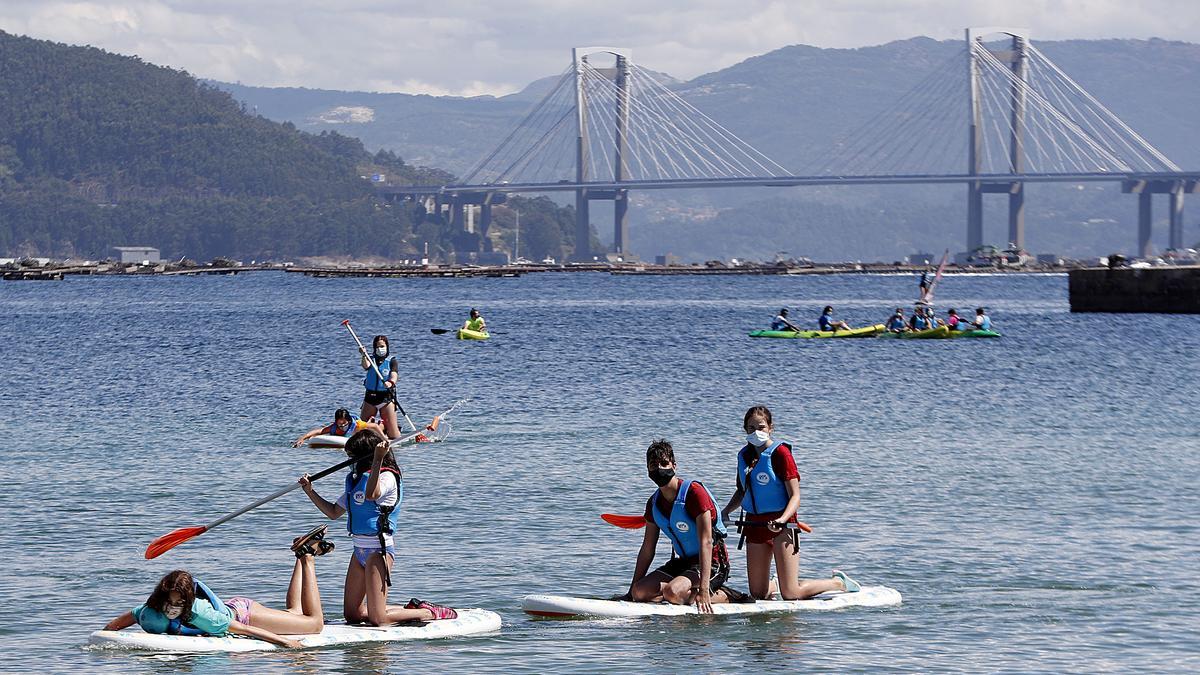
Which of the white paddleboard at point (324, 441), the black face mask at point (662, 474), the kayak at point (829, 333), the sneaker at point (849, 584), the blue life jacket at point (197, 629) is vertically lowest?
the kayak at point (829, 333)

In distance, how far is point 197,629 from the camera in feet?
49.3

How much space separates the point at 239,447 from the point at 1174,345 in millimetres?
46513

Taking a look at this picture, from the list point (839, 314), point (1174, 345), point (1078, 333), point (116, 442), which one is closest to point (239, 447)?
point (116, 442)

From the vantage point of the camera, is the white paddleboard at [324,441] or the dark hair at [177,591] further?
the white paddleboard at [324,441]

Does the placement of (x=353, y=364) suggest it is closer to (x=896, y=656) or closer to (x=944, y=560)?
(x=944, y=560)

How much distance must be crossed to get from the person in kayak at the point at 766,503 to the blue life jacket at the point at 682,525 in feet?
1.06

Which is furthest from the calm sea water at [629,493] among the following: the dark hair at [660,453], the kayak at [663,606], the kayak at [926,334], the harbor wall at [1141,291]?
the harbor wall at [1141,291]

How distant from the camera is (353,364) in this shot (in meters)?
59.9

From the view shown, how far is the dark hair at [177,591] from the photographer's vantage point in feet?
47.6

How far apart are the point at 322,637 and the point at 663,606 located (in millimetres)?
3090

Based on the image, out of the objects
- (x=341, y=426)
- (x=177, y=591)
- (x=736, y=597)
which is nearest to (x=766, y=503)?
(x=736, y=597)

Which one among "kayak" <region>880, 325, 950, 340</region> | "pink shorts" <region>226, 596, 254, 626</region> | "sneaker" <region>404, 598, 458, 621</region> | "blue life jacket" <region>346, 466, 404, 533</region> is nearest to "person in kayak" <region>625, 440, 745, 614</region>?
"sneaker" <region>404, 598, 458, 621</region>

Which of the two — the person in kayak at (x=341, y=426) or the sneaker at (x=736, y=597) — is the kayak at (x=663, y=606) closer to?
the sneaker at (x=736, y=597)

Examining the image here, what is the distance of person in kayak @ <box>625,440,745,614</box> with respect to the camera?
607 inches
